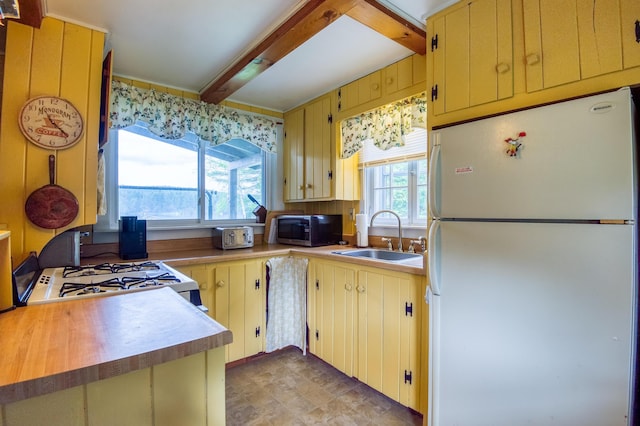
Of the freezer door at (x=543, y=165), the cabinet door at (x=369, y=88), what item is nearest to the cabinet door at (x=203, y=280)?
the freezer door at (x=543, y=165)

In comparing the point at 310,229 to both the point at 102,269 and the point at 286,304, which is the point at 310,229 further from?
the point at 102,269

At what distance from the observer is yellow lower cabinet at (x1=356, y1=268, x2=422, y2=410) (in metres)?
1.78

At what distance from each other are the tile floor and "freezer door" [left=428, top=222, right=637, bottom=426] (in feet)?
1.56

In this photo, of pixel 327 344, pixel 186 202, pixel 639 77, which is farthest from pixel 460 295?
pixel 186 202

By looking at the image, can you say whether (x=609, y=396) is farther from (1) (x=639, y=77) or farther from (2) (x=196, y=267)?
(2) (x=196, y=267)

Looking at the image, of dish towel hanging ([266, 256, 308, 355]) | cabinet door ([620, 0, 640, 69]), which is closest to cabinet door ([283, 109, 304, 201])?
dish towel hanging ([266, 256, 308, 355])

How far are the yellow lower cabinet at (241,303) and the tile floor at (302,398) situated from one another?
0.60 ft

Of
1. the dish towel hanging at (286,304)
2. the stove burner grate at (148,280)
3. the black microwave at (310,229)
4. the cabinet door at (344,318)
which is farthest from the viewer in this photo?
the black microwave at (310,229)

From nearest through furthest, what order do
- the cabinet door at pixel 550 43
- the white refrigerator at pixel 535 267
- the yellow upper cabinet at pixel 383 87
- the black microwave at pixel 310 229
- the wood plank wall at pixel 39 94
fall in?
the white refrigerator at pixel 535 267, the cabinet door at pixel 550 43, the wood plank wall at pixel 39 94, the yellow upper cabinet at pixel 383 87, the black microwave at pixel 310 229

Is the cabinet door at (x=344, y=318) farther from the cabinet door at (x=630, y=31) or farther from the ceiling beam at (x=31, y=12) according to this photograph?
the ceiling beam at (x=31, y=12)

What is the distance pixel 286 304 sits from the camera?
2637 mm

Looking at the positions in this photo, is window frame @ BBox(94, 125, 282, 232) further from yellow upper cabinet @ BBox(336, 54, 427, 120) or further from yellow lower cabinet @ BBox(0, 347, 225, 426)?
yellow lower cabinet @ BBox(0, 347, 225, 426)

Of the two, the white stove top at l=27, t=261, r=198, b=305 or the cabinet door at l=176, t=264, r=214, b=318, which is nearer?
the white stove top at l=27, t=261, r=198, b=305

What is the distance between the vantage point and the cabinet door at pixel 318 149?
2.78 m
